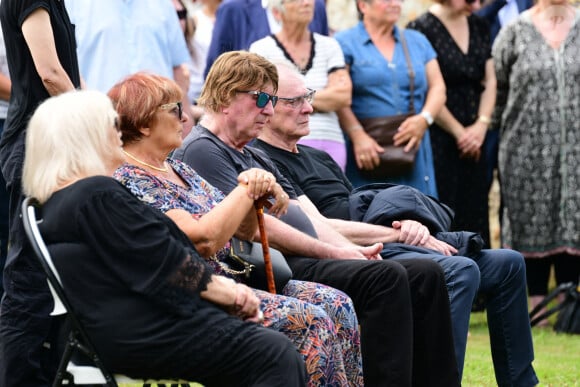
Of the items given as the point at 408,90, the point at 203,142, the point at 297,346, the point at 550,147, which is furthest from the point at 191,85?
the point at 297,346

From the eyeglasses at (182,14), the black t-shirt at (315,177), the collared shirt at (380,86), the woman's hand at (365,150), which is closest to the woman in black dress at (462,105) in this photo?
the collared shirt at (380,86)

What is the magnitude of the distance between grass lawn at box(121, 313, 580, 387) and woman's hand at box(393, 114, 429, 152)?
1.33 m

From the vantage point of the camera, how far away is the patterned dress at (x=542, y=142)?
8609 mm

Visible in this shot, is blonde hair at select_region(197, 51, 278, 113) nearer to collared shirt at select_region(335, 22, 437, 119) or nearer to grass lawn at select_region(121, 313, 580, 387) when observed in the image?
grass lawn at select_region(121, 313, 580, 387)

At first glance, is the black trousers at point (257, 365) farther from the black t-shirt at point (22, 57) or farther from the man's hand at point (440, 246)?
the man's hand at point (440, 246)

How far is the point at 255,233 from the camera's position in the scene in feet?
15.6

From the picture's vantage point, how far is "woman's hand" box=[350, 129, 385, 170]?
7.83m

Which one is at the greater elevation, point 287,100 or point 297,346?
point 287,100

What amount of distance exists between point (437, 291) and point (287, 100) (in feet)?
4.19

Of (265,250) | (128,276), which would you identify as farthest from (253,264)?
(128,276)

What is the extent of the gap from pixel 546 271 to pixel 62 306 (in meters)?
5.61

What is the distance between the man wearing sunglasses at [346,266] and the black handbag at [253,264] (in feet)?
1.17

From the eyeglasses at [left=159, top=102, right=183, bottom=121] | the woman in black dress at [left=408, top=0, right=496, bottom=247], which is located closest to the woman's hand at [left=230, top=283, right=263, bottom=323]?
the eyeglasses at [left=159, top=102, right=183, bottom=121]

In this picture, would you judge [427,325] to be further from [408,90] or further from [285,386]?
[408,90]
